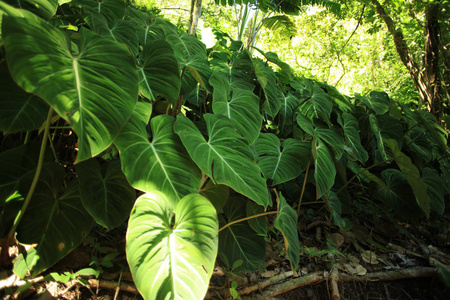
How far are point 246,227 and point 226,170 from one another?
18.2 inches

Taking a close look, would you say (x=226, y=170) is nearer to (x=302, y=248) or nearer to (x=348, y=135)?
(x=302, y=248)

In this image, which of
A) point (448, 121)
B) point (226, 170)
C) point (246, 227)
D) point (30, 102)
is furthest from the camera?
point (448, 121)

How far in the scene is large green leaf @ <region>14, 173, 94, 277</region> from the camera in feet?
3.07

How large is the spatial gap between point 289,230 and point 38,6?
118 centimetres

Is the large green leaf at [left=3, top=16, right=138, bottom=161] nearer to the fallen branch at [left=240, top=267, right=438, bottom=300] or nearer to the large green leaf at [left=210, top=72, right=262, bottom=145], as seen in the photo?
the large green leaf at [left=210, top=72, right=262, bottom=145]

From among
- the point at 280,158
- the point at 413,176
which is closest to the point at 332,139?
the point at 280,158

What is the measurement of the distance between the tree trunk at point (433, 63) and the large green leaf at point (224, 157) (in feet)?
10.2

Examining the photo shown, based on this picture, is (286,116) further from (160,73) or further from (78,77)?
(78,77)

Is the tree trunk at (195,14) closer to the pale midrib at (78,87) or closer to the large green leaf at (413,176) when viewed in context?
the large green leaf at (413,176)

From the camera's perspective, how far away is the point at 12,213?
0.97m

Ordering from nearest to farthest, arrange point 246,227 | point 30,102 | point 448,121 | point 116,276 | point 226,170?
point 30,102, point 226,170, point 116,276, point 246,227, point 448,121

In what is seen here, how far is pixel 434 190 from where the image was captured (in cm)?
197

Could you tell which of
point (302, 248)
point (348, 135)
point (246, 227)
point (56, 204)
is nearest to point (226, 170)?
point (246, 227)

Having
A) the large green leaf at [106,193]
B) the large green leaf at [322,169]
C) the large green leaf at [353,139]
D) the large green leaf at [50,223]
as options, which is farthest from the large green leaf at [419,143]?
the large green leaf at [50,223]
